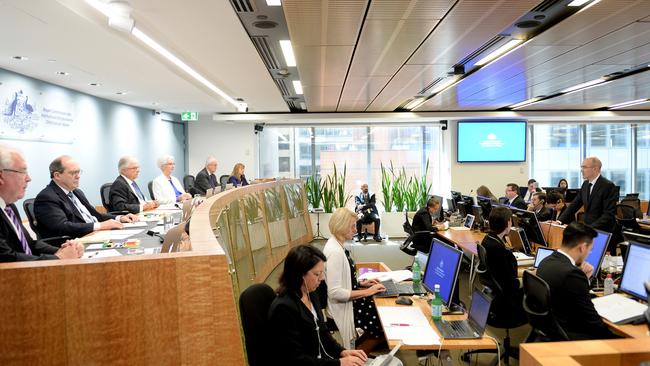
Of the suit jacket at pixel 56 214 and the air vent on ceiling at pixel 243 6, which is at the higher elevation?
the air vent on ceiling at pixel 243 6

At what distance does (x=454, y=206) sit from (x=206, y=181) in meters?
4.89

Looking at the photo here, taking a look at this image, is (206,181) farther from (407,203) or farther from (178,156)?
(407,203)

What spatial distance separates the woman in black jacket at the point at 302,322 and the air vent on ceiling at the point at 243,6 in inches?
90.6

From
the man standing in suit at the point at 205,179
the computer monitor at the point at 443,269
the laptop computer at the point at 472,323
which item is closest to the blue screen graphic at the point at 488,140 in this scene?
the man standing in suit at the point at 205,179

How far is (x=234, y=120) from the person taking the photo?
462 inches

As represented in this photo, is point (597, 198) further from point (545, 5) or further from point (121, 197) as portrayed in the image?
point (121, 197)

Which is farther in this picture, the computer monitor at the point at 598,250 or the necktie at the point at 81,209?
the necktie at the point at 81,209

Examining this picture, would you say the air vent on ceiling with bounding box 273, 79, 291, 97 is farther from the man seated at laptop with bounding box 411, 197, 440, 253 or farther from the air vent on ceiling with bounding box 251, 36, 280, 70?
the man seated at laptop with bounding box 411, 197, 440, 253

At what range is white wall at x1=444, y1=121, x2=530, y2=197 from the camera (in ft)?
40.5

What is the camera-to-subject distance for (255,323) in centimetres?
225

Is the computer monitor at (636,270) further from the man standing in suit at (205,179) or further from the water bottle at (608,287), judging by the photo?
the man standing in suit at (205,179)

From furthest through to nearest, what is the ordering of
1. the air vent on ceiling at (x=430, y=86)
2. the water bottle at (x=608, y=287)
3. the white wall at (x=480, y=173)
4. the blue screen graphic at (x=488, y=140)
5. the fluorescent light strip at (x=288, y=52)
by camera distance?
the white wall at (x=480, y=173), the blue screen graphic at (x=488, y=140), the air vent on ceiling at (x=430, y=86), the fluorescent light strip at (x=288, y=52), the water bottle at (x=608, y=287)

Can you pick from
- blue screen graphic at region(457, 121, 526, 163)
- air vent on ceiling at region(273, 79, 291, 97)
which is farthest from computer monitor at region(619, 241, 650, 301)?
blue screen graphic at region(457, 121, 526, 163)

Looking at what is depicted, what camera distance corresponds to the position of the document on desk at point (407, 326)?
8.73 feet
